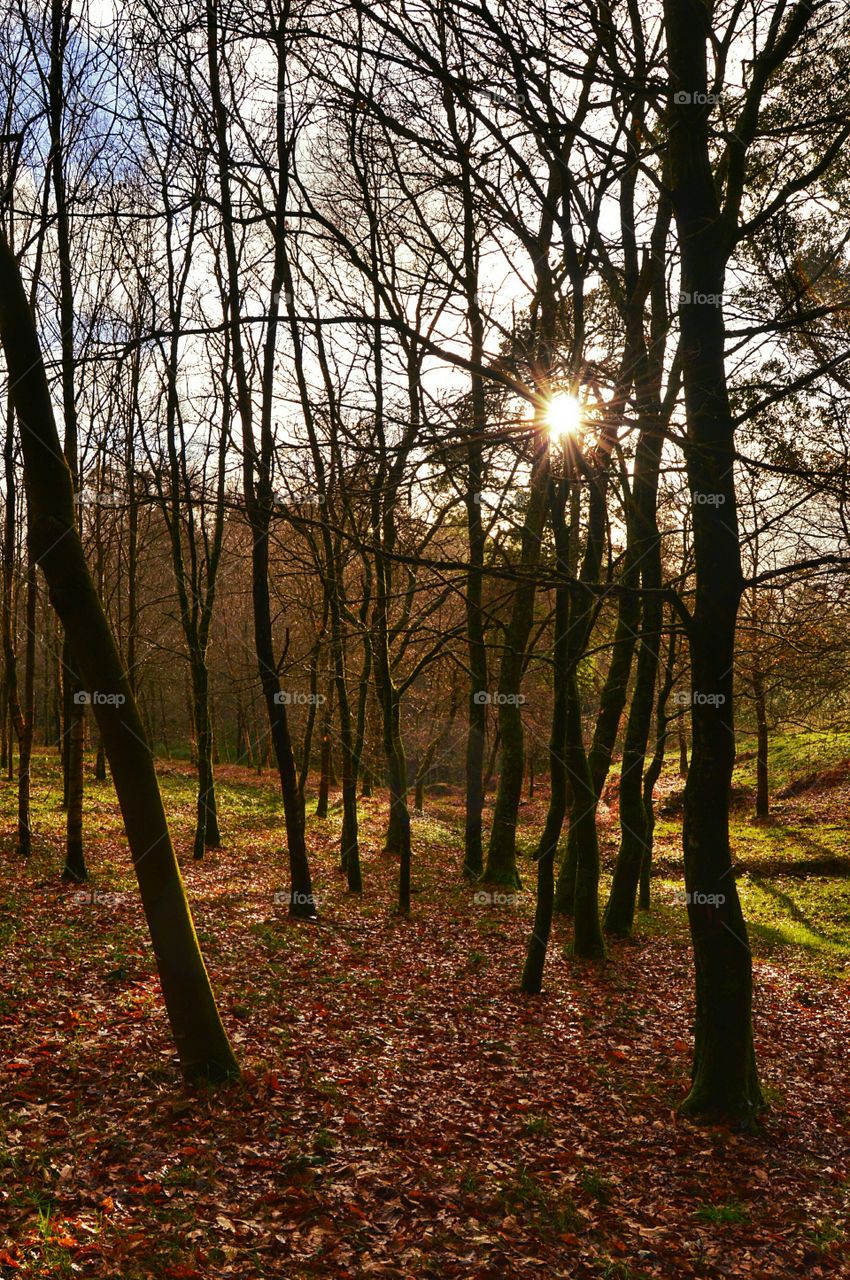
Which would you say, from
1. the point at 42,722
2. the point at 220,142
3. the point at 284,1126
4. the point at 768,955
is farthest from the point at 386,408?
the point at 42,722

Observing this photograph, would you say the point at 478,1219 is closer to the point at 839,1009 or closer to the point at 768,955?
the point at 839,1009

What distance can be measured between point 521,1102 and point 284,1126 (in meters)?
2.16

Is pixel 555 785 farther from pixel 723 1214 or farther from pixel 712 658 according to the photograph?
pixel 723 1214

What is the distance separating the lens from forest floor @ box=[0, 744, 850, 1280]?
476 cm

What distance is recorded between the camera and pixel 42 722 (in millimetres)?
53219

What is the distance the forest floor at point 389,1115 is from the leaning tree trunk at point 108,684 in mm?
561

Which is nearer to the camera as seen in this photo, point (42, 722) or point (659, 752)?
point (659, 752)

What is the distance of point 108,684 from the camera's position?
5.95m

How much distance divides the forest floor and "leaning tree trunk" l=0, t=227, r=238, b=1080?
561 millimetres

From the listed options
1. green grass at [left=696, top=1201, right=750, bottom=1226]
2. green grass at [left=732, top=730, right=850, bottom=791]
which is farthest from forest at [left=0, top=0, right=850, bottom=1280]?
green grass at [left=732, top=730, right=850, bottom=791]

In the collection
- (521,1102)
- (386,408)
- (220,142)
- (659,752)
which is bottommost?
(521,1102)

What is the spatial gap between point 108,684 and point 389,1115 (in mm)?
3936

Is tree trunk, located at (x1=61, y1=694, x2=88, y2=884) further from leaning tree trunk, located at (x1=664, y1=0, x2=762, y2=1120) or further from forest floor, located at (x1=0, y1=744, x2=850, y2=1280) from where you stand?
leaning tree trunk, located at (x1=664, y1=0, x2=762, y2=1120)

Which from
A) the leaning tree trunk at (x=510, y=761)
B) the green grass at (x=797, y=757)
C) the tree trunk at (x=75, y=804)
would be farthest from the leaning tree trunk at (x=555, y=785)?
the green grass at (x=797, y=757)
